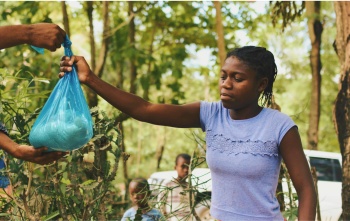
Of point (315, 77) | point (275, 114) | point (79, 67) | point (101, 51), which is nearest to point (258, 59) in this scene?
point (275, 114)

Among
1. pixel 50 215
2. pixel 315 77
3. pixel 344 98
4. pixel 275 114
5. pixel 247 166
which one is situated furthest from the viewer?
pixel 315 77

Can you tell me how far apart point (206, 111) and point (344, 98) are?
8.26 ft

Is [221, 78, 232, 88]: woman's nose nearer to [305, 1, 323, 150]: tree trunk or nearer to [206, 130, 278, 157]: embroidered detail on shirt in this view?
[206, 130, 278, 157]: embroidered detail on shirt

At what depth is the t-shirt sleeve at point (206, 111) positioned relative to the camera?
271 cm

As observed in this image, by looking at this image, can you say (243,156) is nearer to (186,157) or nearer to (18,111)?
(18,111)

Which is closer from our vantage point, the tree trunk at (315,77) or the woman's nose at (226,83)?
the woman's nose at (226,83)

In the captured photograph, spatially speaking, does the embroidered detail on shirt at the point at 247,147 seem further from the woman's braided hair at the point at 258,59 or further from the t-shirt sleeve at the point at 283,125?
the woman's braided hair at the point at 258,59

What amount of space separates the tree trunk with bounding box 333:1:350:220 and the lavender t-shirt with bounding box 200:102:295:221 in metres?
2.35

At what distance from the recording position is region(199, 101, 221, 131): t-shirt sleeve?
8.89 ft

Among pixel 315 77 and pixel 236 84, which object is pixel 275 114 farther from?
pixel 315 77

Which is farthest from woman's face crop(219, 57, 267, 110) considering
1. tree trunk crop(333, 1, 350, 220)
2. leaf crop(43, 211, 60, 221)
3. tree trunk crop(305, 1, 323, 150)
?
tree trunk crop(305, 1, 323, 150)

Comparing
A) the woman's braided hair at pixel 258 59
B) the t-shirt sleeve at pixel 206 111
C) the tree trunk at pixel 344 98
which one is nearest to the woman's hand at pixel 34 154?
the t-shirt sleeve at pixel 206 111

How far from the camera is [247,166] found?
249 centimetres

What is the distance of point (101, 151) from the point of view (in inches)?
141
